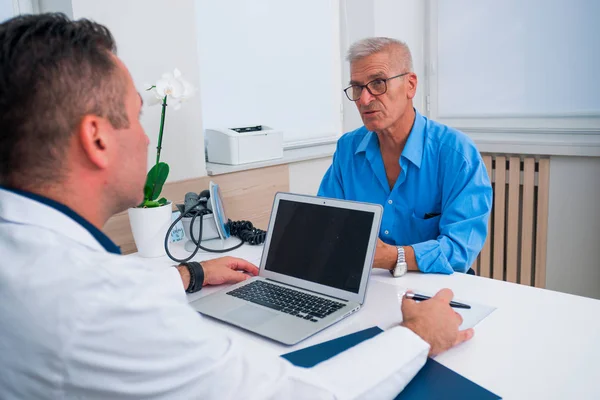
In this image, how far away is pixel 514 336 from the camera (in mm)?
1027

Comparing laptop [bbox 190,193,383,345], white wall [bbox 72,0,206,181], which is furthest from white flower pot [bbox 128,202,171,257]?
laptop [bbox 190,193,383,345]

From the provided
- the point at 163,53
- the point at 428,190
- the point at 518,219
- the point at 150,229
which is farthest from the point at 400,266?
the point at 518,219

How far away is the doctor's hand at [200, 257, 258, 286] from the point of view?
1354 millimetres

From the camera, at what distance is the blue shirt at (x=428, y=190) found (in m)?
1.52

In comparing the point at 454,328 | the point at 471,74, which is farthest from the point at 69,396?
the point at 471,74

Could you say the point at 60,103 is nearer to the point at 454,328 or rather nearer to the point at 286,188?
the point at 454,328

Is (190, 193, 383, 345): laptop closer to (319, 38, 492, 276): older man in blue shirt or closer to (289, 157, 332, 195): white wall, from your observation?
(319, 38, 492, 276): older man in blue shirt

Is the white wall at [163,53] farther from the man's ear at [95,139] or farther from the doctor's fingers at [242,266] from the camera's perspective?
the man's ear at [95,139]

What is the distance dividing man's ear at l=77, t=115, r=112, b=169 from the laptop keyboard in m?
0.58

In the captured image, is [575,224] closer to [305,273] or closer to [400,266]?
[400,266]

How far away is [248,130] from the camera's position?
2.29 m

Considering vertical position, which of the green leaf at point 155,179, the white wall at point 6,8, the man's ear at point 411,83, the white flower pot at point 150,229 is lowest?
the white flower pot at point 150,229

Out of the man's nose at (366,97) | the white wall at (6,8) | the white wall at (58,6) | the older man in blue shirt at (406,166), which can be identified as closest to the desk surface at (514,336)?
the older man in blue shirt at (406,166)

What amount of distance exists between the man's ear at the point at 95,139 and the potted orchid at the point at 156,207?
868 millimetres
